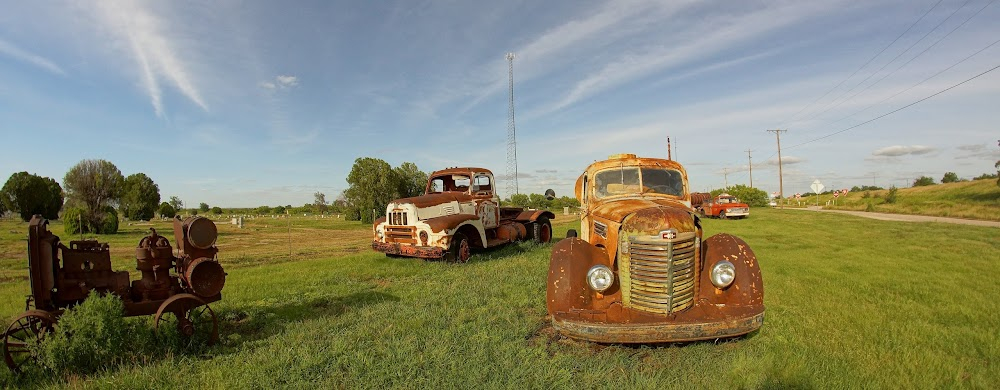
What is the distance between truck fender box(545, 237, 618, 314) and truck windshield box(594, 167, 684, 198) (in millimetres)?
1934

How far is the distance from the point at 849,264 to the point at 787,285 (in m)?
3.14

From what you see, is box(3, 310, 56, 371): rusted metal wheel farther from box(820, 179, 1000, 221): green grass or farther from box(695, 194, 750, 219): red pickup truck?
box(820, 179, 1000, 221): green grass

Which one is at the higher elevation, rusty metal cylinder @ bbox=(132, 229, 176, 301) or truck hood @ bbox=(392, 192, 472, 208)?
truck hood @ bbox=(392, 192, 472, 208)

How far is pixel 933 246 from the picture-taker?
11.8 metres

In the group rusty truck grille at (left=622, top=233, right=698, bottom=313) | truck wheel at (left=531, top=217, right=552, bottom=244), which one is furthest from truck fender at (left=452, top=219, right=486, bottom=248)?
rusty truck grille at (left=622, top=233, right=698, bottom=313)

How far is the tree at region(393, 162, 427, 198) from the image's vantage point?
40500 millimetres

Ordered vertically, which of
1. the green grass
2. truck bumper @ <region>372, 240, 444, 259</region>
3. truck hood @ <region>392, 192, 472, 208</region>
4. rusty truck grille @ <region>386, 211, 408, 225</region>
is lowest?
the green grass

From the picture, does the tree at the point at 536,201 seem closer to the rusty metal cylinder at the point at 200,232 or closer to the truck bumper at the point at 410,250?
the truck bumper at the point at 410,250

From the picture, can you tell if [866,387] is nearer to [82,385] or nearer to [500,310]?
[500,310]

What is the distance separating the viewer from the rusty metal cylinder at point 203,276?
500 cm

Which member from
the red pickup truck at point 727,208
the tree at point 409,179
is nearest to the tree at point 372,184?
the tree at point 409,179

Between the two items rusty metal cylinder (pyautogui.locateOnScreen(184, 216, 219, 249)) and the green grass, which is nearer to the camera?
rusty metal cylinder (pyautogui.locateOnScreen(184, 216, 219, 249))

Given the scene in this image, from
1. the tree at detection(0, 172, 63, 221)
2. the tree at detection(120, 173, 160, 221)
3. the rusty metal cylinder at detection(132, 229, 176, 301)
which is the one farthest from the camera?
the tree at detection(120, 173, 160, 221)

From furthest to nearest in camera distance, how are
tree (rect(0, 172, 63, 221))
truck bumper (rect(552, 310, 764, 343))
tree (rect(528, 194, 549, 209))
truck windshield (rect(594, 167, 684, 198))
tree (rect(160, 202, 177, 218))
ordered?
tree (rect(160, 202, 177, 218)), tree (rect(528, 194, 549, 209)), tree (rect(0, 172, 63, 221)), truck windshield (rect(594, 167, 684, 198)), truck bumper (rect(552, 310, 764, 343))
